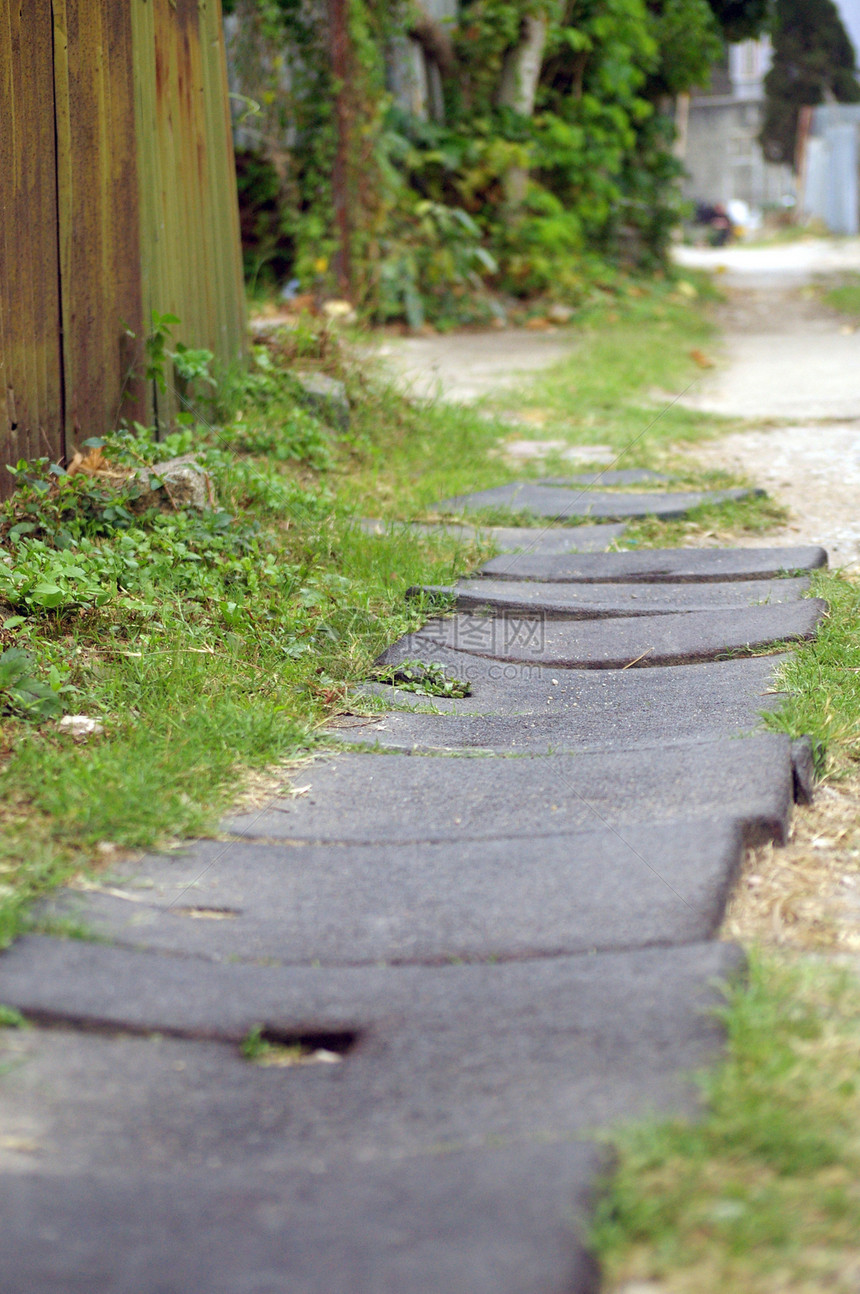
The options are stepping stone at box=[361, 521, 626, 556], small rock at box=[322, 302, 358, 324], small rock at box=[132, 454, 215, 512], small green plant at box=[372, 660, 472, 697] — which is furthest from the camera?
small rock at box=[322, 302, 358, 324]

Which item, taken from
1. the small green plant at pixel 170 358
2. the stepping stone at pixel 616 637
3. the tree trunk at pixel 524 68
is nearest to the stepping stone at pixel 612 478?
the small green plant at pixel 170 358

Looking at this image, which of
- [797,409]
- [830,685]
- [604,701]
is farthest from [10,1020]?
[797,409]

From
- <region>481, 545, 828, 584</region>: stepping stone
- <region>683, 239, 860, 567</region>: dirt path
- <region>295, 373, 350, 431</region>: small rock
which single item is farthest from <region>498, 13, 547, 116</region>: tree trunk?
<region>481, 545, 828, 584</region>: stepping stone

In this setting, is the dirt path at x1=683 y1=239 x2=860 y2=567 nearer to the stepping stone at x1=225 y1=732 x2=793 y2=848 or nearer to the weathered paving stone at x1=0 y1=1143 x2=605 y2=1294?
the stepping stone at x1=225 y1=732 x2=793 y2=848

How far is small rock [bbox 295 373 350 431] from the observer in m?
4.31

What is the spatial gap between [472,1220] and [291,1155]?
0.22 metres

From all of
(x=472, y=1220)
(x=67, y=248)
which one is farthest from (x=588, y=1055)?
(x=67, y=248)

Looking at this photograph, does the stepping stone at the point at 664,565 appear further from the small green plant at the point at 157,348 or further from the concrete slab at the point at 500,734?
the small green plant at the point at 157,348

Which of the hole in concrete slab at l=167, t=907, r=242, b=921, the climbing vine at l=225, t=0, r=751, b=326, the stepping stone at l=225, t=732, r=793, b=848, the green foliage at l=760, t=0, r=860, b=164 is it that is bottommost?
the hole in concrete slab at l=167, t=907, r=242, b=921

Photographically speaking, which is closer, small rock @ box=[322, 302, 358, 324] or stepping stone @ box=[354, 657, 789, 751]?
stepping stone @ box=[354, 657, 789, 751]

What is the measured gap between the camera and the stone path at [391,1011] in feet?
3.50

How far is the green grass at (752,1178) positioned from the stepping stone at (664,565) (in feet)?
6.30

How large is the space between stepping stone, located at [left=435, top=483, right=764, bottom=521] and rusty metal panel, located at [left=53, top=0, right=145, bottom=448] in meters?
1.12

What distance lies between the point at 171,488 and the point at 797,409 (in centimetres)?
341
